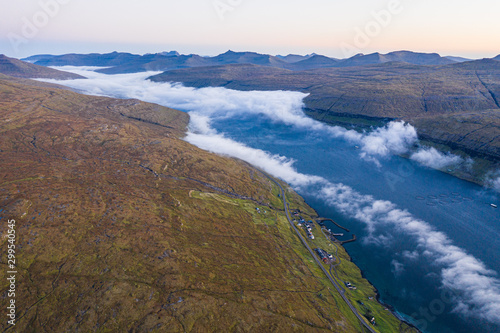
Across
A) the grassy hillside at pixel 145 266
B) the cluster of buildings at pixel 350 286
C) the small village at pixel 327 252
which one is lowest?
the cluster of buildings at pixel 350 286

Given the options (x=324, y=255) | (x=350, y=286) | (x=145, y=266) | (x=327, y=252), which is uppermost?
(x=145, y=266)

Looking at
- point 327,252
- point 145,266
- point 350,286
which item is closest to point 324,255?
point 327,252

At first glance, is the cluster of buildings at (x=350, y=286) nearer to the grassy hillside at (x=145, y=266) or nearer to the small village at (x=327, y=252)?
the small village at (x=327, y=252)

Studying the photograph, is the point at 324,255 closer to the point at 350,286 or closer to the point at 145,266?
the point at 350,286

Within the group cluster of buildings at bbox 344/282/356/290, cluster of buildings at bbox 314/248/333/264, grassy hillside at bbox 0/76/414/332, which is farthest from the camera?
cluster of buildings at bbox 314/248/333/264

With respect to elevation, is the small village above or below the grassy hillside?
below

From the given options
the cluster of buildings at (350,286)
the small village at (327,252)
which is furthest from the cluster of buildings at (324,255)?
the cluster of buildings at (350,286)

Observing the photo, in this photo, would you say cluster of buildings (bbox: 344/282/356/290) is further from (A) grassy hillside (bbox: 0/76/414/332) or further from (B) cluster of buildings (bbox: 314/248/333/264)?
(B) cluster of buildings (bbox: 314/248/333/264)

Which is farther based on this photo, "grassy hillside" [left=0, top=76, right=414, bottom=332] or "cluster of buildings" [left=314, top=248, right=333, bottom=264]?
"cluster of buildings" [left=314, top=248, right=333, bottom=264]

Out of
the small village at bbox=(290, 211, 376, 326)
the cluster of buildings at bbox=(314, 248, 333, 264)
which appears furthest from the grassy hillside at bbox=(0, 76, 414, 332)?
the cluster of buildings at bbox=(314, 248, 333, 264)

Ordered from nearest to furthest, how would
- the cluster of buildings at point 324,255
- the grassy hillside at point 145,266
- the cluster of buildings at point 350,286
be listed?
the grassy hillside at point 145,266
the cluster of buildings at point 350,286
the cluster of buildings at point 324,255

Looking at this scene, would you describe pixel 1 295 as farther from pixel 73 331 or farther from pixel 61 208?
pixel 61 208
